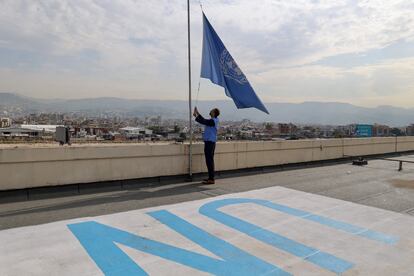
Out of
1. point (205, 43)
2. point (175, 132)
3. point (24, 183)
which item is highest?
point (205, 43)

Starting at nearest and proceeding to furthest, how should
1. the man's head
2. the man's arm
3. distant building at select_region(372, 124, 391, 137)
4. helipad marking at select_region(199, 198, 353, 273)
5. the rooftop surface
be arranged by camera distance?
the rooftop surface, helipad marking at select_region(199, 198, 353, 273), the man's arm, the man's head, distant building at select_region(372, 124, 391, 137)

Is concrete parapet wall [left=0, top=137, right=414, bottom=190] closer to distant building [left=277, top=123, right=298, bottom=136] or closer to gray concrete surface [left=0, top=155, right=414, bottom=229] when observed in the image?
gray concrete surface [left=0, top=155, right=414, bottom=229]

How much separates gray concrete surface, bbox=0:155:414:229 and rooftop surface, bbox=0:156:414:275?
0.07 ft

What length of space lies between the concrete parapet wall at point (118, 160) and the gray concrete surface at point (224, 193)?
38 cm

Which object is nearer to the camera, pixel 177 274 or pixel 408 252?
pixel 177 274

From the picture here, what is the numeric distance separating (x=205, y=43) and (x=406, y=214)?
5551 mm

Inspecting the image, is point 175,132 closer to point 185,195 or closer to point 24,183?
point 185,195

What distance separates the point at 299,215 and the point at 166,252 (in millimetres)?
2547

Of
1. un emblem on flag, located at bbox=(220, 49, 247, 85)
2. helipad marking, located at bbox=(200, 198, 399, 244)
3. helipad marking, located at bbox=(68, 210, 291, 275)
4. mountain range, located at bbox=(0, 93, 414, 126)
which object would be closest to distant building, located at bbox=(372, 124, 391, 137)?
mountain range, located at bbox=(0, 93, 414, 126)

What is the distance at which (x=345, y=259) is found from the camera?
3871mm

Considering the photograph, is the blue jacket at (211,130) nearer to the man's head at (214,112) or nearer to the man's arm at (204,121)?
the man's arm at (204,121)

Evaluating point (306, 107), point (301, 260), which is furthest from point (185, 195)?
point (306, 107)

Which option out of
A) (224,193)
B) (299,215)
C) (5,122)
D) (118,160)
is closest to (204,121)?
(224,193)

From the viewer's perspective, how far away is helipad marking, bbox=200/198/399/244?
184 inches
